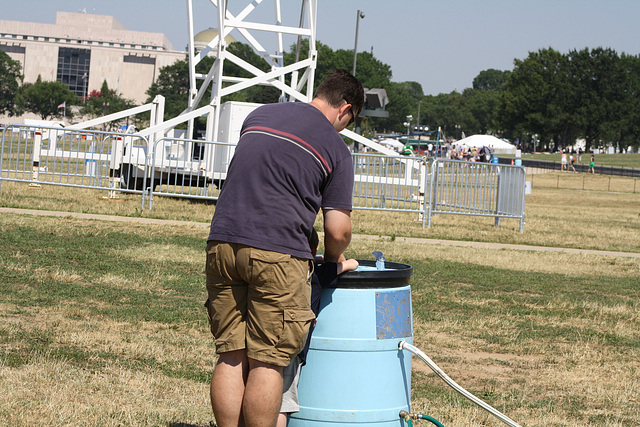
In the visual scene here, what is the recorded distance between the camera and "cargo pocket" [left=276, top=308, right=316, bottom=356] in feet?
10.6

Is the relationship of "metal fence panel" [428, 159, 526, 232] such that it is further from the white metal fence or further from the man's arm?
the man's arm

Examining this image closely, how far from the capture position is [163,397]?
4.52m

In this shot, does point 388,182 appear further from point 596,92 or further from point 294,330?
point 596,92

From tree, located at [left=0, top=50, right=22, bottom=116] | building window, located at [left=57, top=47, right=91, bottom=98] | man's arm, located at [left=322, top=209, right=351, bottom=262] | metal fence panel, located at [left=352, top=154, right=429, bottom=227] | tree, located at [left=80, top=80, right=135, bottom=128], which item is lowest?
man's arm, located at [left=322, top=209, right=351, bottom=262]

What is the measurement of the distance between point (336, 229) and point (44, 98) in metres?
118

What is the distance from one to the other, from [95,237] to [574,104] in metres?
97.8

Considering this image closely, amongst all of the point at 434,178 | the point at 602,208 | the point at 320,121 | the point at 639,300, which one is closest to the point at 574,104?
the point at 602,208

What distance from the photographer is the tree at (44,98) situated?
4429 inches

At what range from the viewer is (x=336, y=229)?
3.41 m

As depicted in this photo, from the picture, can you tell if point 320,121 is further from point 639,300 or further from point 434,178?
point 434,178

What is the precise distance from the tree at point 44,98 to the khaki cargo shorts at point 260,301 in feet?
376

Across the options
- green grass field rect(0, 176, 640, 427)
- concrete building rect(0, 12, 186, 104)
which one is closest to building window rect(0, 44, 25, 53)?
concrete building rect(0, 12, 186, 104)

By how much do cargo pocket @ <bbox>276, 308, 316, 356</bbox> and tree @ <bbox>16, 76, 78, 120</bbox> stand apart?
11479 cm

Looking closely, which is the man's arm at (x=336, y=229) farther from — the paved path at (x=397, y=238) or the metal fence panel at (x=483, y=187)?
the metal fence panel at (x=483, y=187)
